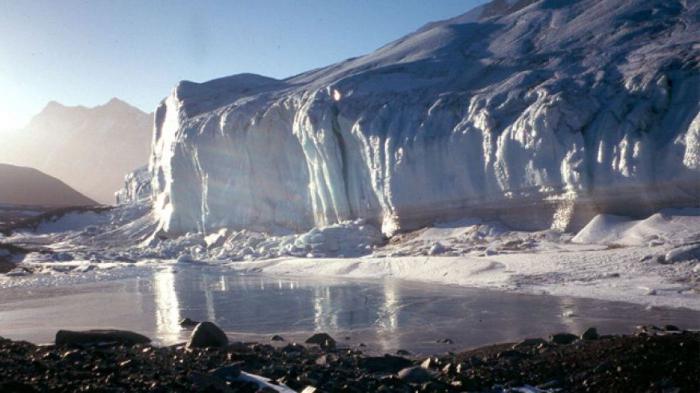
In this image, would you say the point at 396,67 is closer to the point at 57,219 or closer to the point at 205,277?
the point at 205,277

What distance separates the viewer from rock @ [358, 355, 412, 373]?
5956 millimetres

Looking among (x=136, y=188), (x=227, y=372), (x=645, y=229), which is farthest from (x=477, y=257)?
(x=136, y=188)

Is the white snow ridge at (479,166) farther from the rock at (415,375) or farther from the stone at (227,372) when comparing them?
the stone at (227,372)

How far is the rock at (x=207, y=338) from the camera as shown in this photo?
283 inches

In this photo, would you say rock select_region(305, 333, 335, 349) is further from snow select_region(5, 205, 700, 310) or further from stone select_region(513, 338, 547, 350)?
snow select_region(5, 205, 700, 310)

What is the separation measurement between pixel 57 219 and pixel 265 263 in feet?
82.8

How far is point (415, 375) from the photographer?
5.41 m

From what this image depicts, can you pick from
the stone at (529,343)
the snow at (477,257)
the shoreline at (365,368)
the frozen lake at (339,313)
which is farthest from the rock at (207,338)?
the snow at (477,257)

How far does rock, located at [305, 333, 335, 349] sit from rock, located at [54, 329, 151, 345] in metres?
2.00

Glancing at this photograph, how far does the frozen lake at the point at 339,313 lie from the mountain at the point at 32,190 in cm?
5477

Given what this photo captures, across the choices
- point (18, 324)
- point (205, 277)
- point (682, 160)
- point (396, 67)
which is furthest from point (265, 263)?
point (682, 160)

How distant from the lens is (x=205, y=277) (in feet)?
60.5

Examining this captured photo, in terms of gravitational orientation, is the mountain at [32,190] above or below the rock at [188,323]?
above

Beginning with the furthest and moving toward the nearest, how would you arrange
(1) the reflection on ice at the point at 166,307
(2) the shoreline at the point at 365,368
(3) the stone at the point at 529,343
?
(1) the reflection on ice at the point at 166,307
(3) the stone at the point at 529,343
(2) the shoreline at the point at 365,368
